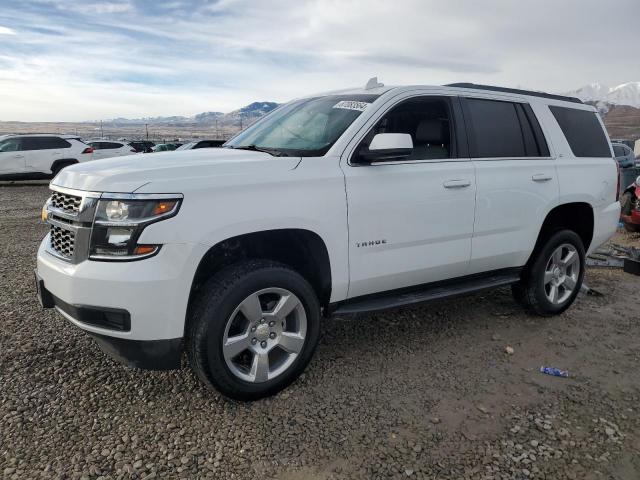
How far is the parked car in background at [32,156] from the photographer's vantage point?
1642cm

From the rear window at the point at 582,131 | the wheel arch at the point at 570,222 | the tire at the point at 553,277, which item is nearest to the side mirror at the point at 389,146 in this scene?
the wheel arch at the point at 570,222

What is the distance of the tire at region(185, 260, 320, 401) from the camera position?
2799mm

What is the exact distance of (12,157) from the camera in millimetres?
16406

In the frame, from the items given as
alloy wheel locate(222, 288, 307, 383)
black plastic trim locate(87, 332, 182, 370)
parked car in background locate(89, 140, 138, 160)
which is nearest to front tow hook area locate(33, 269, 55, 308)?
black plastic trim locate(87, 332, 182, 370)

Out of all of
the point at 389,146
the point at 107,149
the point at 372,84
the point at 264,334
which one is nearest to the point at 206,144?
the point at 372,84

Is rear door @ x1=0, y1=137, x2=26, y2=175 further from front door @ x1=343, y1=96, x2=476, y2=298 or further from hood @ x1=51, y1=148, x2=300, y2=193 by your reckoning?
front door @ x1=343, y1=96, x2=476, y2=298

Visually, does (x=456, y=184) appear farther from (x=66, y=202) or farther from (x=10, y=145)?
(x=10, y=145)

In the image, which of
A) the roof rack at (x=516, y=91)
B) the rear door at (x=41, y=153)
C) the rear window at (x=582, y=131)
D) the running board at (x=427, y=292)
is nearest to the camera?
the running board at (x=427, y=292)

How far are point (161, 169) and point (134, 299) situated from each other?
2.37ft

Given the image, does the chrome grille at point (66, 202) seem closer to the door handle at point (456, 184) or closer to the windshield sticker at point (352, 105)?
the windshield sticker at point (352, 105)

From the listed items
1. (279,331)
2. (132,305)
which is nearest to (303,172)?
(279,331)

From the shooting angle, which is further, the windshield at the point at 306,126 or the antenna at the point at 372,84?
the antenna at the point at 372,84

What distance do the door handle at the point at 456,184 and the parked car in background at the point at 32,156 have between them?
16212 millimetres

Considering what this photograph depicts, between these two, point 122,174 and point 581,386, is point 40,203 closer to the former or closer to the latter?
point 122,174
